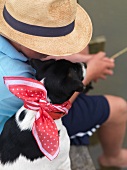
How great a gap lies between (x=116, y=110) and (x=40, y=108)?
1.99ft

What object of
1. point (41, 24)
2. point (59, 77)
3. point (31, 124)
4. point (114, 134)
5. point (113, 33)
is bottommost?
point (114, 134)

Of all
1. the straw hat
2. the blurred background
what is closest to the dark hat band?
the straw hat

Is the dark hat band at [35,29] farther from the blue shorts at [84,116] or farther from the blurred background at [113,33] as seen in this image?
the blurred background at [113,33]

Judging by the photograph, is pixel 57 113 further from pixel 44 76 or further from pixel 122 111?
pixel 122 111

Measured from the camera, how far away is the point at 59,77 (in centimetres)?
117

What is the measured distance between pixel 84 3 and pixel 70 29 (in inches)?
34.7

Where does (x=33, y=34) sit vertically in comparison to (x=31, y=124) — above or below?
above

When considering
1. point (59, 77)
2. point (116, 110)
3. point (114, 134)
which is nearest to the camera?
point (59, 77)

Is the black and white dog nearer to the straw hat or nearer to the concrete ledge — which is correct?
the straw hat

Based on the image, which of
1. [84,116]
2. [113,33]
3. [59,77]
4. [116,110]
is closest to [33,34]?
[59,77]

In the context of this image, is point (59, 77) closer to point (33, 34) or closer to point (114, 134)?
point (33, 34)

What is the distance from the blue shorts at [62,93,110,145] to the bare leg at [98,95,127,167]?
0.05 metres

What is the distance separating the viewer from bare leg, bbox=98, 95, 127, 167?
174 cm

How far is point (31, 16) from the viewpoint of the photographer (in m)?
1.20
